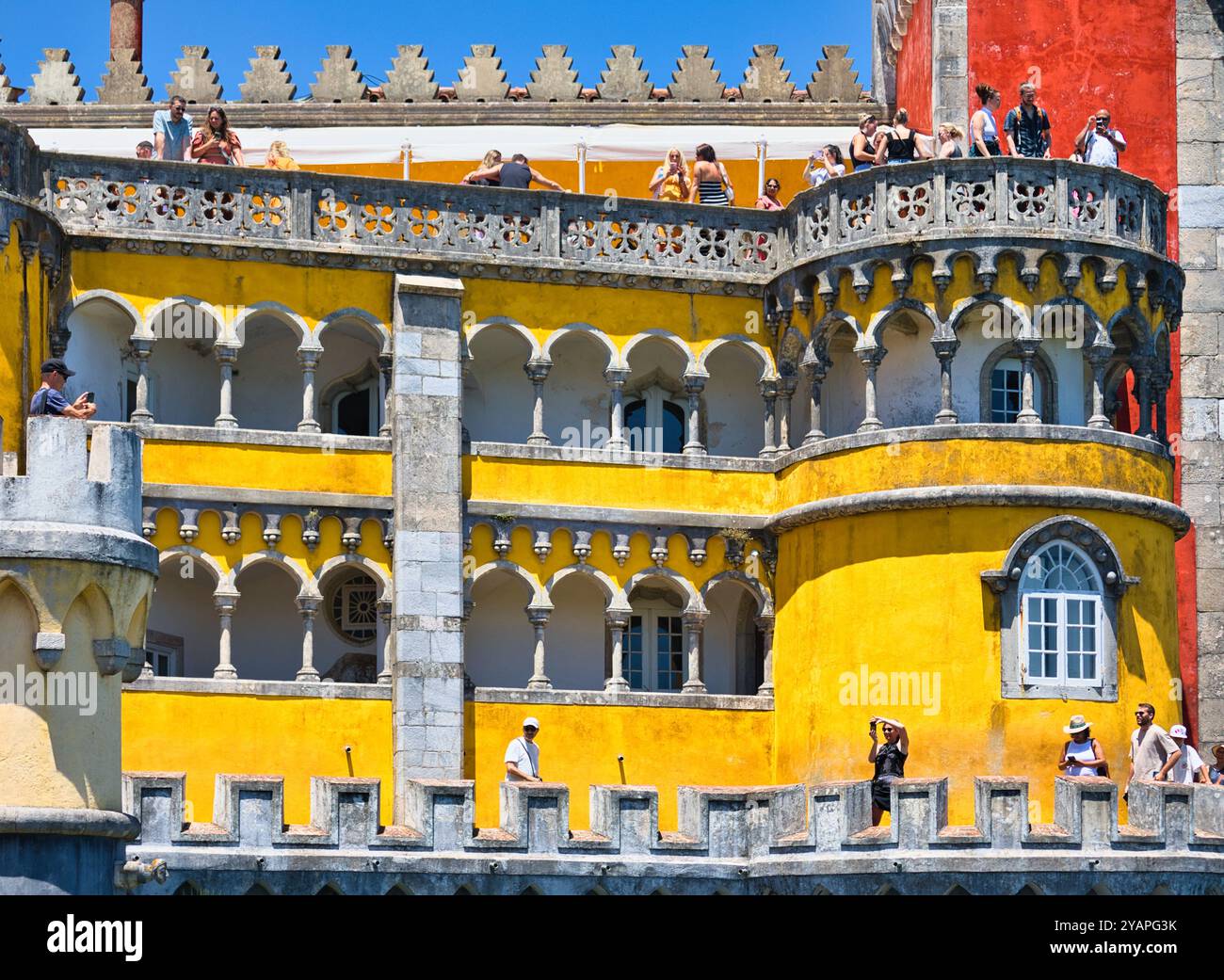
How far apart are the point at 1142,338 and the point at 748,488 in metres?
5.93

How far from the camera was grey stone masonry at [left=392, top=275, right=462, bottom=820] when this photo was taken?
138 ft

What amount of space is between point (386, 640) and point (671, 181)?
831 centimetres

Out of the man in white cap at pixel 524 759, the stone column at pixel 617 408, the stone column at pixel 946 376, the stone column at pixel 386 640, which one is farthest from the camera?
the stone column at pixel 617 408

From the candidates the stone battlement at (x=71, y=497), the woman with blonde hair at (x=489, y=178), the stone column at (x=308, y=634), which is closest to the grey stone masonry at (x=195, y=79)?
the woman with blonde hair at (x=489, y=178)

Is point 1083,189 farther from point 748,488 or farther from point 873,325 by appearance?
point 748,488

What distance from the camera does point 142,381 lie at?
43094 millimetres

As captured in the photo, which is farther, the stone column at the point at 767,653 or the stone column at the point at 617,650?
the stone column at the point at 767,653

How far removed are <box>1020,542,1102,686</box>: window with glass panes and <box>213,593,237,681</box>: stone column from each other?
34.7 feet

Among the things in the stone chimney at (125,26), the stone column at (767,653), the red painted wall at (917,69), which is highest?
the stone chimney at (125,26)

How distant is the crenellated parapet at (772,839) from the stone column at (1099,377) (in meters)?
6.23

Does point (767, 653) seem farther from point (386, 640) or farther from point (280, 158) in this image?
point (280, 158)

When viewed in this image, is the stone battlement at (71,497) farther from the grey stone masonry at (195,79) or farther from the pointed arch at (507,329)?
the grey stone masonry at (195,79)

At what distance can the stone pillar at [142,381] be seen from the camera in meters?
42.7

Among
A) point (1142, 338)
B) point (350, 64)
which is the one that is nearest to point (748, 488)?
point (1142, 338)
